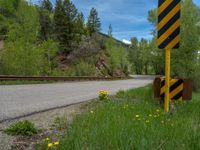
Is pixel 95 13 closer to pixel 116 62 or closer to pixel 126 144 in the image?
pixel 116 62

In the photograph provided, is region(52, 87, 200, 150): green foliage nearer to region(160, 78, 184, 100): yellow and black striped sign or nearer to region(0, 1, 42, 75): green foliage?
region(160, 78, 184, 100): yellow and black striped sign

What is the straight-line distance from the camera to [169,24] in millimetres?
7922

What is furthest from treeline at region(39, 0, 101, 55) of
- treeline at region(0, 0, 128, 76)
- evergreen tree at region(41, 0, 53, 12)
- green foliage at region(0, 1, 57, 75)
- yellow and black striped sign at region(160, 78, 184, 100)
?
yellow and black striped sign at region(160, 78, 184, 100)

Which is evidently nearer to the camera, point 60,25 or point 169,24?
point 169,24

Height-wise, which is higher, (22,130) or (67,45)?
(67,45)

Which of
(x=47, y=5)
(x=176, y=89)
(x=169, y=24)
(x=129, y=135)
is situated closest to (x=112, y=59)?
(x=47, y=5)

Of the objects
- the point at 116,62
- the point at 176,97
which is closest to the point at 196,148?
the point at 176,97

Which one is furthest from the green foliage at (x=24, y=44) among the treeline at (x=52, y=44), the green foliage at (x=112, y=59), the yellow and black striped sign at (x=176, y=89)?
the green foliage at (x=112, y=59)

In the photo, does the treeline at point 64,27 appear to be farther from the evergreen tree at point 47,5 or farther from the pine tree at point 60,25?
the evergreen tree at point 47,5

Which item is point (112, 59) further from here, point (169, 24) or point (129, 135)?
point (129, 135)

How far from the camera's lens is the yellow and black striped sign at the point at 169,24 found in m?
7.91

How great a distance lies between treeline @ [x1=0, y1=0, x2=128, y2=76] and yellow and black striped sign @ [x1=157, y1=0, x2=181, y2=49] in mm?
28160

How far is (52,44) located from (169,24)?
50.7 m

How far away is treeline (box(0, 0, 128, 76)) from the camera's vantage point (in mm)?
40750
